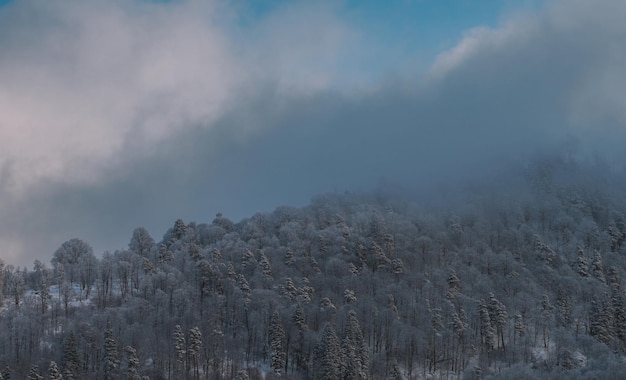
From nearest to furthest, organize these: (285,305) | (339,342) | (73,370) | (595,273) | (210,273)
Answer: (73,370)
(339,342)
(285,305)
(210,273)
(595,273)

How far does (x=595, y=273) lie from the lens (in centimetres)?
19700

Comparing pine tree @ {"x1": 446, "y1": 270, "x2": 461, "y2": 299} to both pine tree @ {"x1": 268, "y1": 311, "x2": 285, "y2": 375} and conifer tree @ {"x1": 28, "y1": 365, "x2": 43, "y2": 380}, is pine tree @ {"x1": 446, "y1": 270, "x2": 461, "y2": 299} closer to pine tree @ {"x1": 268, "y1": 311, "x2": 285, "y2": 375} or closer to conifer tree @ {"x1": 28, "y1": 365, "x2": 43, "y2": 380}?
pine tree @ {"x1": 268, "y1": 311, "x2": 285, "y2": 375}

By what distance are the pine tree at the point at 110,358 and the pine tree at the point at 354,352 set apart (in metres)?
42.6

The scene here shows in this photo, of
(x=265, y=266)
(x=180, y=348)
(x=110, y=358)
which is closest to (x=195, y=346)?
(x=180, y=348)

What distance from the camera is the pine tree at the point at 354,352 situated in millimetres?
139875

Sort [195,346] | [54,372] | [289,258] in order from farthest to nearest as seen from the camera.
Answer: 1. [289,258]
2. [195,346]
3. [54,372]

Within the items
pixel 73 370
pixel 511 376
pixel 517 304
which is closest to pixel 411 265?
pixel 517 304

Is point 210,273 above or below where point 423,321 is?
above

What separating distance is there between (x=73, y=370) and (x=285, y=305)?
49.8 metres

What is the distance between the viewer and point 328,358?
140 metres

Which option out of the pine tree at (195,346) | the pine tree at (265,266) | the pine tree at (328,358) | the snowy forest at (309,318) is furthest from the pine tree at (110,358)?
the pine tree at (265,266)

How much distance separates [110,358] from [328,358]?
132ft

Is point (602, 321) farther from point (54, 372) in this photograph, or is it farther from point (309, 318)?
point (54, 372)

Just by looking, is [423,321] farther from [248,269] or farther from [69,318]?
[69,318]
